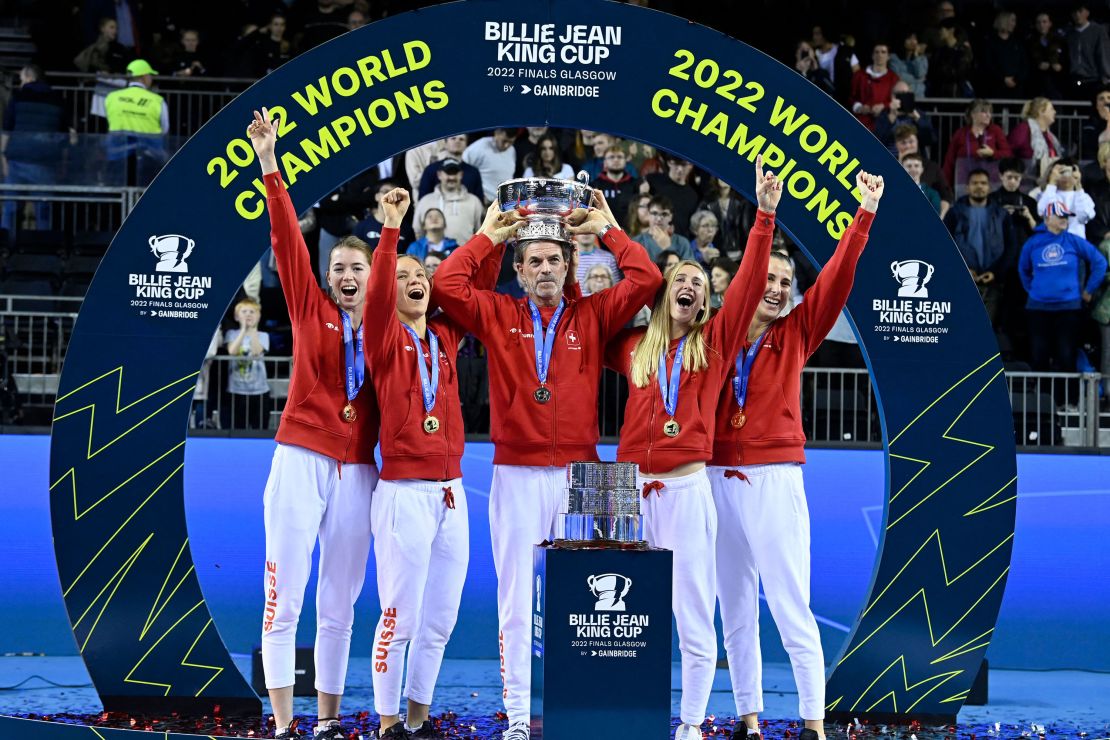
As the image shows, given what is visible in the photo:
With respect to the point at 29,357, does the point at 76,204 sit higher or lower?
higher

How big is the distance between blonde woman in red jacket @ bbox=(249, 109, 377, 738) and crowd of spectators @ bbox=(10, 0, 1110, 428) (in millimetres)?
2598

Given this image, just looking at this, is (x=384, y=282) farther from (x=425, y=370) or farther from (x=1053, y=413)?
(x=1053, y=413)

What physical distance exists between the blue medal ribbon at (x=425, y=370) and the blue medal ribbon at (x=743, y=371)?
125 centimetres

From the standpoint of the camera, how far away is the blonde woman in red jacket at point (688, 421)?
5973mm

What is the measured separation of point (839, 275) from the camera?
6234 millimetres

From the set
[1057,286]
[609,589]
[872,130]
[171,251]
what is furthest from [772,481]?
[872,130]

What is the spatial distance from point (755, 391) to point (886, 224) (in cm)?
118

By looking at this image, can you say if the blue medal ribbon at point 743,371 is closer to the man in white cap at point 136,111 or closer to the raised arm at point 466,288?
the raised arm at point 466,288

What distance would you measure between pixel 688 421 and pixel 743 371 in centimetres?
42

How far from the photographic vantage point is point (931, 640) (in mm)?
6836

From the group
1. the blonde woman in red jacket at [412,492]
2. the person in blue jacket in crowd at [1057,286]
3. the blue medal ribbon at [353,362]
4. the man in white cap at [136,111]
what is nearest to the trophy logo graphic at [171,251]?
the blue medal ribbon at [353,362]

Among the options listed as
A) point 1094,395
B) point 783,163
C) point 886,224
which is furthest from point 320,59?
point 1094,395

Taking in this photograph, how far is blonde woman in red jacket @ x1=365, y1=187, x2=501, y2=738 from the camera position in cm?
592

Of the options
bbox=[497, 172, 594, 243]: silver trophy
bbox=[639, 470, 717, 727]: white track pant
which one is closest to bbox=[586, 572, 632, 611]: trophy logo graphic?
bbox=[639, 470, 717, 727]: white track pant
